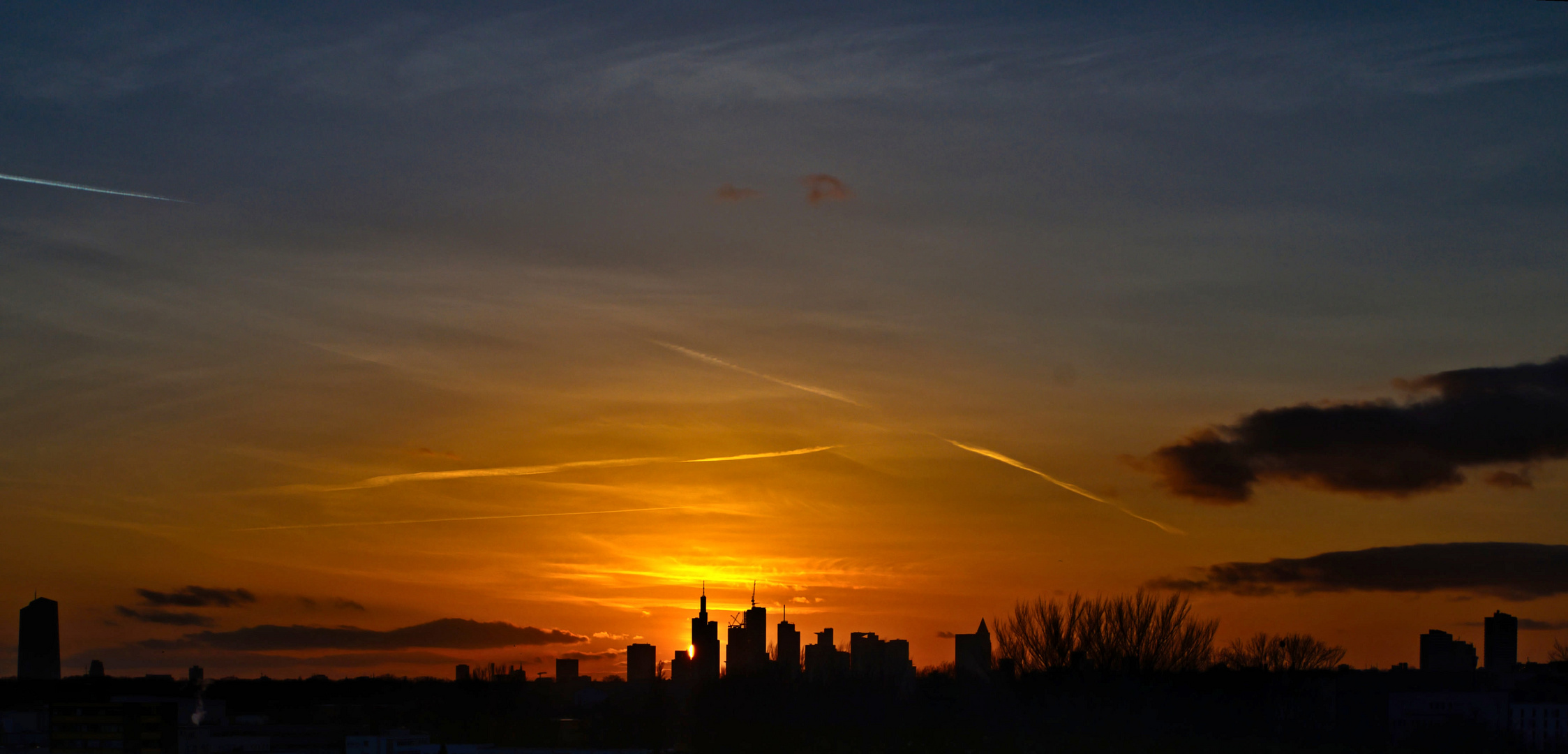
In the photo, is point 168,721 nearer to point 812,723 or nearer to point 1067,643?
point 812,723

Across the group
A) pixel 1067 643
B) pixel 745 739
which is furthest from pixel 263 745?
pixel 1067 643

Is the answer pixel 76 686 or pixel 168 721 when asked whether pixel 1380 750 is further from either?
pixel 76 686

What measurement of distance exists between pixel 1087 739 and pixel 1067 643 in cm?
1218

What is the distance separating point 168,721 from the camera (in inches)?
4370

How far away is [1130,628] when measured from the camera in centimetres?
6128

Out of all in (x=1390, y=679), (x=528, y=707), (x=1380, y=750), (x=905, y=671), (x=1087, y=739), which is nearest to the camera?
(x=1380, y=750)

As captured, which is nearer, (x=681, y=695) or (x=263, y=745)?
(x=681, y=695)

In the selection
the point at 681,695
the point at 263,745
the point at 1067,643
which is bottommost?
the point at 263,745

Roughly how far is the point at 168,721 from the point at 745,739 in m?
73.4

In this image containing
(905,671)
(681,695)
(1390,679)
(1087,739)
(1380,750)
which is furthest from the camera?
(681,695)

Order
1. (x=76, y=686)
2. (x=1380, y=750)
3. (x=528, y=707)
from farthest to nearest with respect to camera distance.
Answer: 1. (x=76, y=686)
2. (x=528, y=707)
3. (x=1380, y=750)

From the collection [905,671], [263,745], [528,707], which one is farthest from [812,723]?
[263,745]

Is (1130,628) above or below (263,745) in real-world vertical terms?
above

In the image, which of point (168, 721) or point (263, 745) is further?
point (168, 721)
